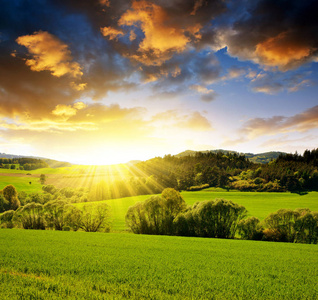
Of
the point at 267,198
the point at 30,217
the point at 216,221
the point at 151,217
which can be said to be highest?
the point at 216,221

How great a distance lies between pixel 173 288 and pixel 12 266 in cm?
1214

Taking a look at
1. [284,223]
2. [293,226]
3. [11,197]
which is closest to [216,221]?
[284,223]

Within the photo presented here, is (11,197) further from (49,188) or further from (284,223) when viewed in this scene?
(284,223)

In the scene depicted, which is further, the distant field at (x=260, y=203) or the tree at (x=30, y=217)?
the distant field at (x=260, y=203)

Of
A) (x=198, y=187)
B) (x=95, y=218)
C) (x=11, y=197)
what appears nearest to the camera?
(x=95, y=218)

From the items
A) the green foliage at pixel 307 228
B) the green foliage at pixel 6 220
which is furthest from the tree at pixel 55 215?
the green foliage at pixel 307 228

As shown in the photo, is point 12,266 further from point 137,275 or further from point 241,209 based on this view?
point 241,209

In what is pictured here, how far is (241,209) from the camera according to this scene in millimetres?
46625

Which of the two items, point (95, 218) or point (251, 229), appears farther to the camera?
point (95, 218)

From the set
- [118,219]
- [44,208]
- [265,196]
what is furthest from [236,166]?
[44,208]

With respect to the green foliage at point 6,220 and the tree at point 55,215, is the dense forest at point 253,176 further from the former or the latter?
the green foliage at point 6,220

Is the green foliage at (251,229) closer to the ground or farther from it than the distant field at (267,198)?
farther from it

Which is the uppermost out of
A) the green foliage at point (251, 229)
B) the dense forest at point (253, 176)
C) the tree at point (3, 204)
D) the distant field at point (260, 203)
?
the dense forest at point (253, 176)

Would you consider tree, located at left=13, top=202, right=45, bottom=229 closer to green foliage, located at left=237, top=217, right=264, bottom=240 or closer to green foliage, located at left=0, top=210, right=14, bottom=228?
green foliage, located at left=0, top=210, right=14, bottom=228
